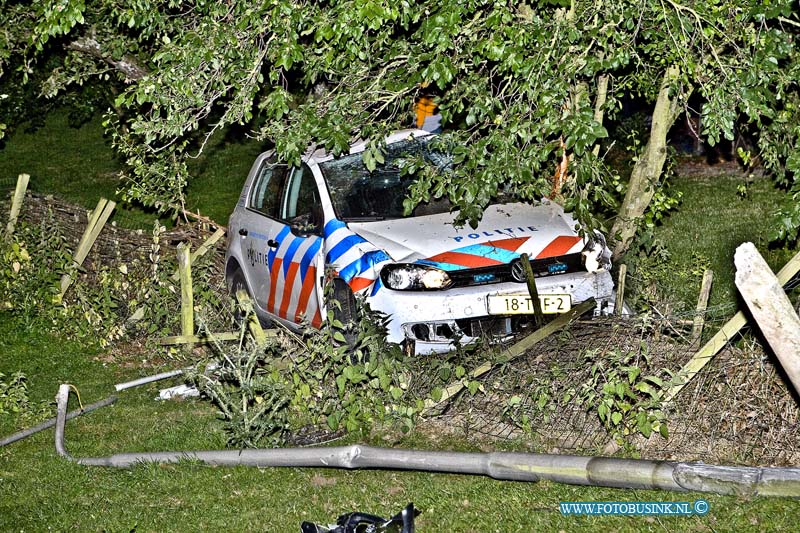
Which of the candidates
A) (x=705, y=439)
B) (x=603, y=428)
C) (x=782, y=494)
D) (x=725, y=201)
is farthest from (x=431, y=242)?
(x=725, y=201)

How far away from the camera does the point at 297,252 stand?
9.50 meters

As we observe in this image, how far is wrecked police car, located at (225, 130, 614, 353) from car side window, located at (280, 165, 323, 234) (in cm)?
1

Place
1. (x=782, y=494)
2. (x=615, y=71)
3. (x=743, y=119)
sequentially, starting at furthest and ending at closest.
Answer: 1. (x=743, y=119)
2. (x=615, y=71)
3. (x=782, y=494)

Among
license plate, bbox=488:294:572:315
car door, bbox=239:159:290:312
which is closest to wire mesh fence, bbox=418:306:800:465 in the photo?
license plate, bbox=488:294:572:315

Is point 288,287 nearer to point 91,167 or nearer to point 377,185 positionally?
point 377,185

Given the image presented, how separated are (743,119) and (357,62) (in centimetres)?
452

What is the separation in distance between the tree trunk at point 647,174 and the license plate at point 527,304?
217cm

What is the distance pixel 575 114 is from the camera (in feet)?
25.8

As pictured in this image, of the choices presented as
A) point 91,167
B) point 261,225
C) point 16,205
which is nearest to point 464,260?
point 261,225

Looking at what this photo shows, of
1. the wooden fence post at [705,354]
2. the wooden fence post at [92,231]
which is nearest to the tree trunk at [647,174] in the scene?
the wooden fence post at [705,354]

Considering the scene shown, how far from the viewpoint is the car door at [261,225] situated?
10086 mm

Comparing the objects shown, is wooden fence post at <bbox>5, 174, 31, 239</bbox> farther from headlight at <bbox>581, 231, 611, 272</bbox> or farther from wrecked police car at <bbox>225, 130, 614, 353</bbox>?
headlight at <bbox>581, 231, 611, 272</bbox>

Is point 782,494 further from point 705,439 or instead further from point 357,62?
point 357,62

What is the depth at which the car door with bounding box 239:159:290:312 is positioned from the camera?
33.1 ft
